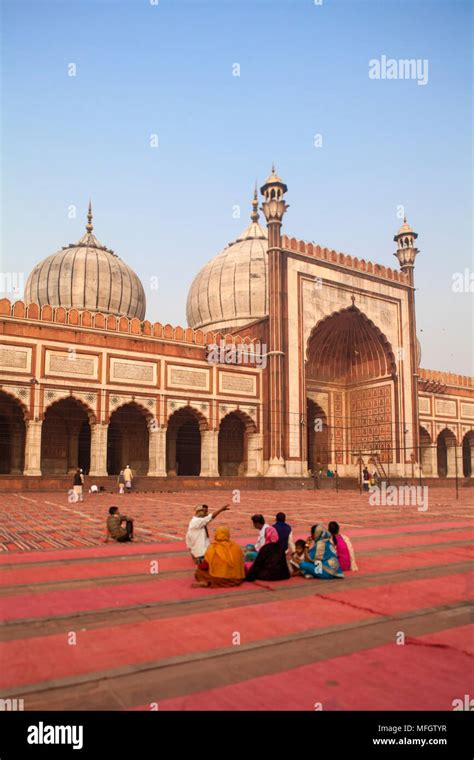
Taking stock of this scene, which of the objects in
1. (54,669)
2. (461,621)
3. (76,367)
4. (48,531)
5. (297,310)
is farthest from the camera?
(297,310)

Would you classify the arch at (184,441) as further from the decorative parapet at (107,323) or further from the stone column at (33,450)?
the stone column at (33,450)

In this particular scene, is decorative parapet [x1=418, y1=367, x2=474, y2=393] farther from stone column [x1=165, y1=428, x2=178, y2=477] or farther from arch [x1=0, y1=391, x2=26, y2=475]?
arch [x1=0, y1=391, x2=26, y2=475]

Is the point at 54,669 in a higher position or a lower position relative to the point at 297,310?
lower

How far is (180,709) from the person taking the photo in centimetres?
246

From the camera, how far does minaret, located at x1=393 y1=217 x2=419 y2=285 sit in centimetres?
2902

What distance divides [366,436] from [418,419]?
2653 mm

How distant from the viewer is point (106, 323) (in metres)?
20.6

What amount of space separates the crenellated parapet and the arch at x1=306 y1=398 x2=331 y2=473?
625 cm

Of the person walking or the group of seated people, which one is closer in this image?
the group of seated people

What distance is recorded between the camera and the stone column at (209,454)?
71.8 ft

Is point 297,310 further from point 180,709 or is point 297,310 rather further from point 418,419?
point 180,709

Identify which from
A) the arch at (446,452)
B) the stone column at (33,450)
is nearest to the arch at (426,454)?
the arch at (446,452)

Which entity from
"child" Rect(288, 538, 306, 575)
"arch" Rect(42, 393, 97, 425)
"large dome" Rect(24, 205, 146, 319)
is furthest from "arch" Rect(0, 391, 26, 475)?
"child" Rect(288, 538, 306, 575)
